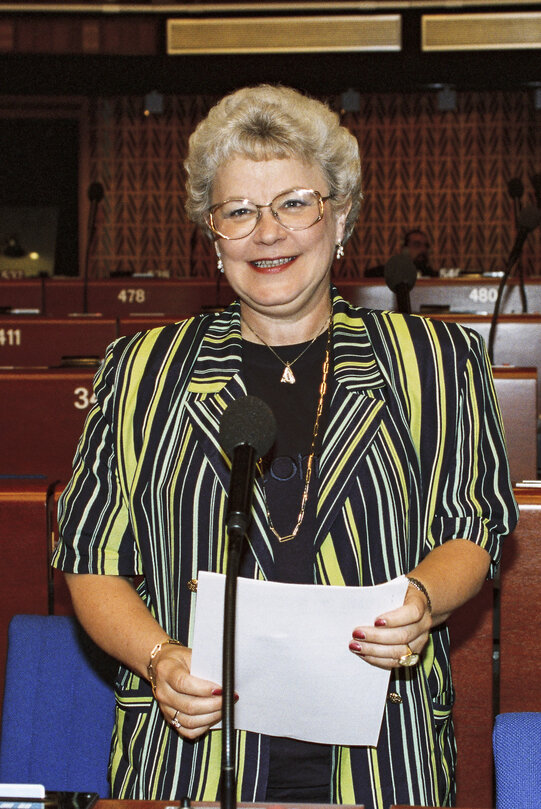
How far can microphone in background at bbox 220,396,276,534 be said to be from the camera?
0.89 metres

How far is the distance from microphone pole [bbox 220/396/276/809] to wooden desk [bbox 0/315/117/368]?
354 centimetres

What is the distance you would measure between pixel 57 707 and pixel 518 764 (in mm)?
746

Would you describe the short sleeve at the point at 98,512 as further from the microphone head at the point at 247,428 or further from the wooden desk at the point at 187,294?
the wooden desk at the point at 187,294

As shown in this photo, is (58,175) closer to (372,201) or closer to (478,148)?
(372,201)

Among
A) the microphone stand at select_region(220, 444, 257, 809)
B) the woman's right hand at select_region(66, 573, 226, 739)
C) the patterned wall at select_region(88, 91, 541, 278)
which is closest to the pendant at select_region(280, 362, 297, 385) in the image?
the woman's right hand at select_region(66, 573, 226, 739)

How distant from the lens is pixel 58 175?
410 inches

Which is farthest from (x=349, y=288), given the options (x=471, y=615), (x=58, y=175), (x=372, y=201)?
(x=58, y=175)

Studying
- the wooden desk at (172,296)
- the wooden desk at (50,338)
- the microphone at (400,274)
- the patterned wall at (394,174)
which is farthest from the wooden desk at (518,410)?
the patterned wall at (394,174)

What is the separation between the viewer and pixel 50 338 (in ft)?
14.8

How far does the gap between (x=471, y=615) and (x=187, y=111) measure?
30.6 ft

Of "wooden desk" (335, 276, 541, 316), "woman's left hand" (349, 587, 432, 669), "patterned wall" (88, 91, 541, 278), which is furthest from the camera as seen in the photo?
"patterned wall" (88, 91, 541, 278)

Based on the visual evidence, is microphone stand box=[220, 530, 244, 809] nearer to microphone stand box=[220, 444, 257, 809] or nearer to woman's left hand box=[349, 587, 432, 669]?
microphone stand box=[220, 444, 257, 809]

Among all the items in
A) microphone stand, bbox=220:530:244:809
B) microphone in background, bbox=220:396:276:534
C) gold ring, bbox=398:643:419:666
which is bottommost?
gold ring, bbox=398:643:419:666

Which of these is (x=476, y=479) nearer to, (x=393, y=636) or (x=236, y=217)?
(x=393, y=636)
